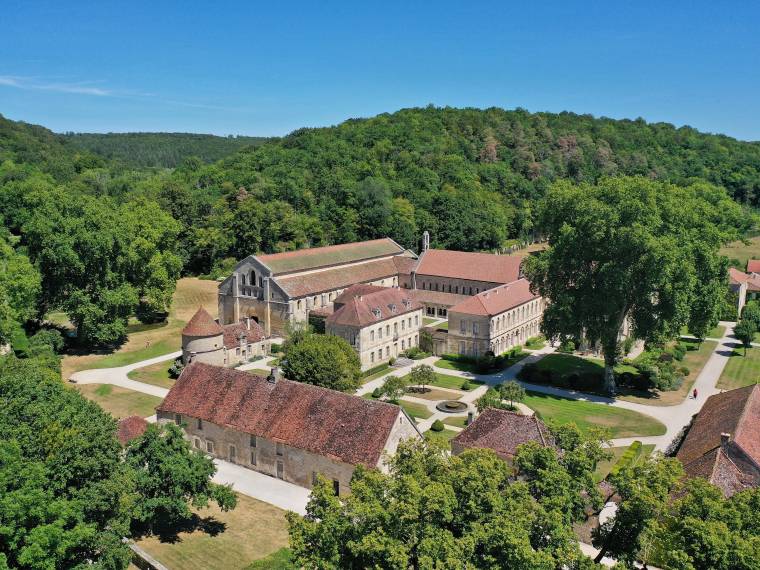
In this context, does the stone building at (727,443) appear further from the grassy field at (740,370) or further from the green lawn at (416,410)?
the green lawn at (416,410)

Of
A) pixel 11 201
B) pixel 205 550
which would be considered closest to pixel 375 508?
pixel 205 550

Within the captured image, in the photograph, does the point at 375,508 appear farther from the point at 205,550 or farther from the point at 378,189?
the point at 378,189

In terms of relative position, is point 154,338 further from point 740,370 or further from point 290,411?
point 740,370

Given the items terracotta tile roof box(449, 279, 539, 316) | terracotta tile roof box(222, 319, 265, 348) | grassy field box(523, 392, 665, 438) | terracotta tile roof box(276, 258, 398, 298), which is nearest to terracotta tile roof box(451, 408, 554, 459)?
grassy field box(523, 392, 665, 438)

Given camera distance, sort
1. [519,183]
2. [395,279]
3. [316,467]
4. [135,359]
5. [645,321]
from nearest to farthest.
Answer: [316,467] → [645,321] → [135,359] → [395,279] → [519,183]

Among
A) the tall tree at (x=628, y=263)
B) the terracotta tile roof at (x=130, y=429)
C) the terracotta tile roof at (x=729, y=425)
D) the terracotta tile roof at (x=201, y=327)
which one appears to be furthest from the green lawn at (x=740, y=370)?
the terracotta tile roof at (x=130, y=429)

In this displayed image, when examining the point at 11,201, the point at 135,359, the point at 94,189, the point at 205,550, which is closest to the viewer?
the point at 205,550
